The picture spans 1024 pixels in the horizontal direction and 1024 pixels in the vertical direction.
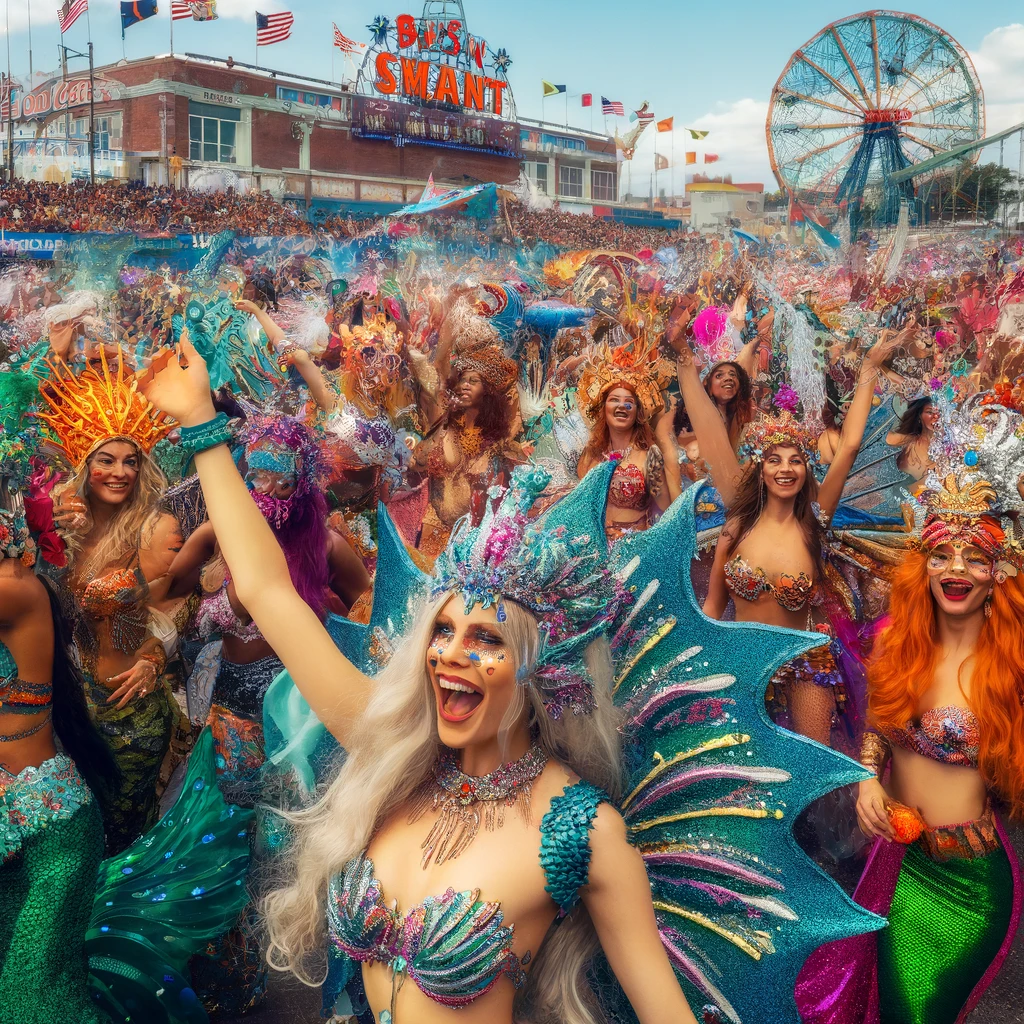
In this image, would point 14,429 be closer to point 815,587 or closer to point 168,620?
point 168,620

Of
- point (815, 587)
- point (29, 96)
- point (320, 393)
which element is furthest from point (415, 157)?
point (815, 587)

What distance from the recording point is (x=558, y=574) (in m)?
1.94

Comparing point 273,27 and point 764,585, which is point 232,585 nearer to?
point 764,585

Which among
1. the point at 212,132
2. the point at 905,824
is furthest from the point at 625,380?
the point at 212,132

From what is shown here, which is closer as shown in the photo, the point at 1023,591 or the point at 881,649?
the point at 1023,591

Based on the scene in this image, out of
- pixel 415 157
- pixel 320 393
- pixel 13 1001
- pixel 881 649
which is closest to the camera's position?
pixel 13 1001

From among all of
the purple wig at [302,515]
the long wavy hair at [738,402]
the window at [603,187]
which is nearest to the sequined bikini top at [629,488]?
the long wavy hair at [738,402]

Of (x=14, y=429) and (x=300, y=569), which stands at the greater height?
(x=14, y=429)

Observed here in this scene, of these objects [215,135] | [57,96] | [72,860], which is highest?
[57,96]

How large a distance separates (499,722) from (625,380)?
14.5 ft

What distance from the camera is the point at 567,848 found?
1.88m

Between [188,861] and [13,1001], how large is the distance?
64 cm

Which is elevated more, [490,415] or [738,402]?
[738,402]

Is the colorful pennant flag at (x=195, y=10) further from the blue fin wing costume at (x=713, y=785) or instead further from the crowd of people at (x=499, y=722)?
the blue fin wing costume at (x=713, y=785)
